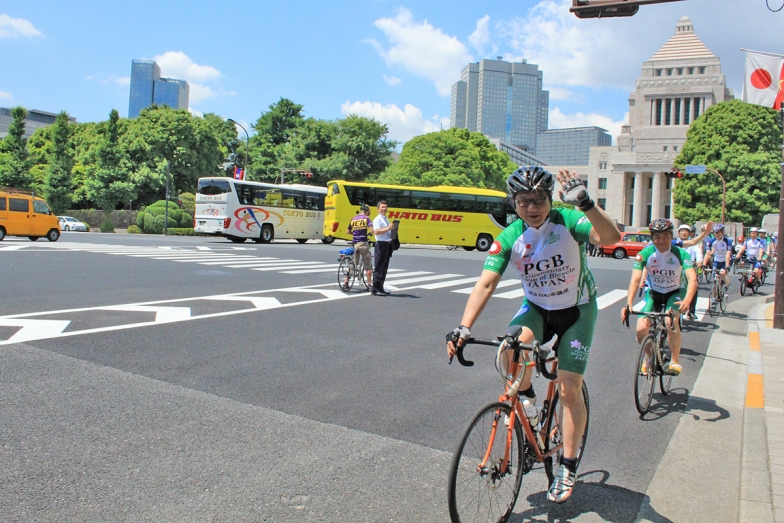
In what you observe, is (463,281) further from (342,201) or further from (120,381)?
(342,201)

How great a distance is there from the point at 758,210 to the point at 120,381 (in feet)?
201

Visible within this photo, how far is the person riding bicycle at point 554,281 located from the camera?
329 centimetres

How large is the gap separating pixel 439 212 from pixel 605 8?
29.1 meters

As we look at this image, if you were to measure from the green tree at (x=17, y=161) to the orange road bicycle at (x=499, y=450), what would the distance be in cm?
6635

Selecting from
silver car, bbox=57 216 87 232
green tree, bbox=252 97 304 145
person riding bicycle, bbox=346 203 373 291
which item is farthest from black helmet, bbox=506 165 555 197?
green tree, bbox=252 97 304 145

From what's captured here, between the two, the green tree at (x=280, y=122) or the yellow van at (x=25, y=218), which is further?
the green tree at (x=280, y=122)

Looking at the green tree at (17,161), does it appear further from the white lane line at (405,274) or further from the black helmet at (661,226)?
the black helmet at (661,226)

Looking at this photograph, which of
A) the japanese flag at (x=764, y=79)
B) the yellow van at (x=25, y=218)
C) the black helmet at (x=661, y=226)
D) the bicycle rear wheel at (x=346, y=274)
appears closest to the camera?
the black helmet at (x=661, y=226)

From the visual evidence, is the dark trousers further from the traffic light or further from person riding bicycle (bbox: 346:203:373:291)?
the traffic light

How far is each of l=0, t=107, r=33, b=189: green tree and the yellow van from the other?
37.0 meters

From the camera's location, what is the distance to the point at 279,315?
9.58m

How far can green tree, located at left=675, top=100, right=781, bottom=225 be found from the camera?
55625 millimetres

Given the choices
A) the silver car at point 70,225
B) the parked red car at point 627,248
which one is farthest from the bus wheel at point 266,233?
the silver car at point 70,225

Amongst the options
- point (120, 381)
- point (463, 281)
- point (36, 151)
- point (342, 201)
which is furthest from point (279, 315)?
point (36, 151)
